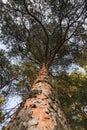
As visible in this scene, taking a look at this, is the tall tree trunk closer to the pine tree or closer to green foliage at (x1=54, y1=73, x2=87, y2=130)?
the pine tree

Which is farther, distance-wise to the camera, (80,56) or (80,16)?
(80,56)

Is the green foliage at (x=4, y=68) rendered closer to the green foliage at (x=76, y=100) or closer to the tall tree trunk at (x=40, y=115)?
the green foliage at (x=76, y=100)

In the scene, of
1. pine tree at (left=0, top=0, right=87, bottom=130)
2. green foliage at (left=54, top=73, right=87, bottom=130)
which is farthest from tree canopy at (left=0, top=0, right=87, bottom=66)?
green foliage at (left=54, top=73, right=87, bottom=130)

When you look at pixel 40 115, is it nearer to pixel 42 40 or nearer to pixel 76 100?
pixel 42 40

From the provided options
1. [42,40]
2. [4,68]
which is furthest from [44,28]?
[4,68]

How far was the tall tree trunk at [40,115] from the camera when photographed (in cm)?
379

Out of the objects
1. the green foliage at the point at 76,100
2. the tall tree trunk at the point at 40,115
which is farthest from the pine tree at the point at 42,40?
the green foliage at the point at 76,100

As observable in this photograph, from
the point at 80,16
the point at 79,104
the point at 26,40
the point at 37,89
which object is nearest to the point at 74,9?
the point at 80,16

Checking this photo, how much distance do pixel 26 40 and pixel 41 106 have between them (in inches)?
228

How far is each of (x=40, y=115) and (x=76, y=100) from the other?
1009cm

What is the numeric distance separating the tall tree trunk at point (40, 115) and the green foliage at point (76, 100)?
23.9ft

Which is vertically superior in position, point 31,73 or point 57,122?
point 31,73

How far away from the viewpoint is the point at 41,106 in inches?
181

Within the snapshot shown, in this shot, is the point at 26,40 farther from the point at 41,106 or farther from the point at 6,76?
the point at 41,106
